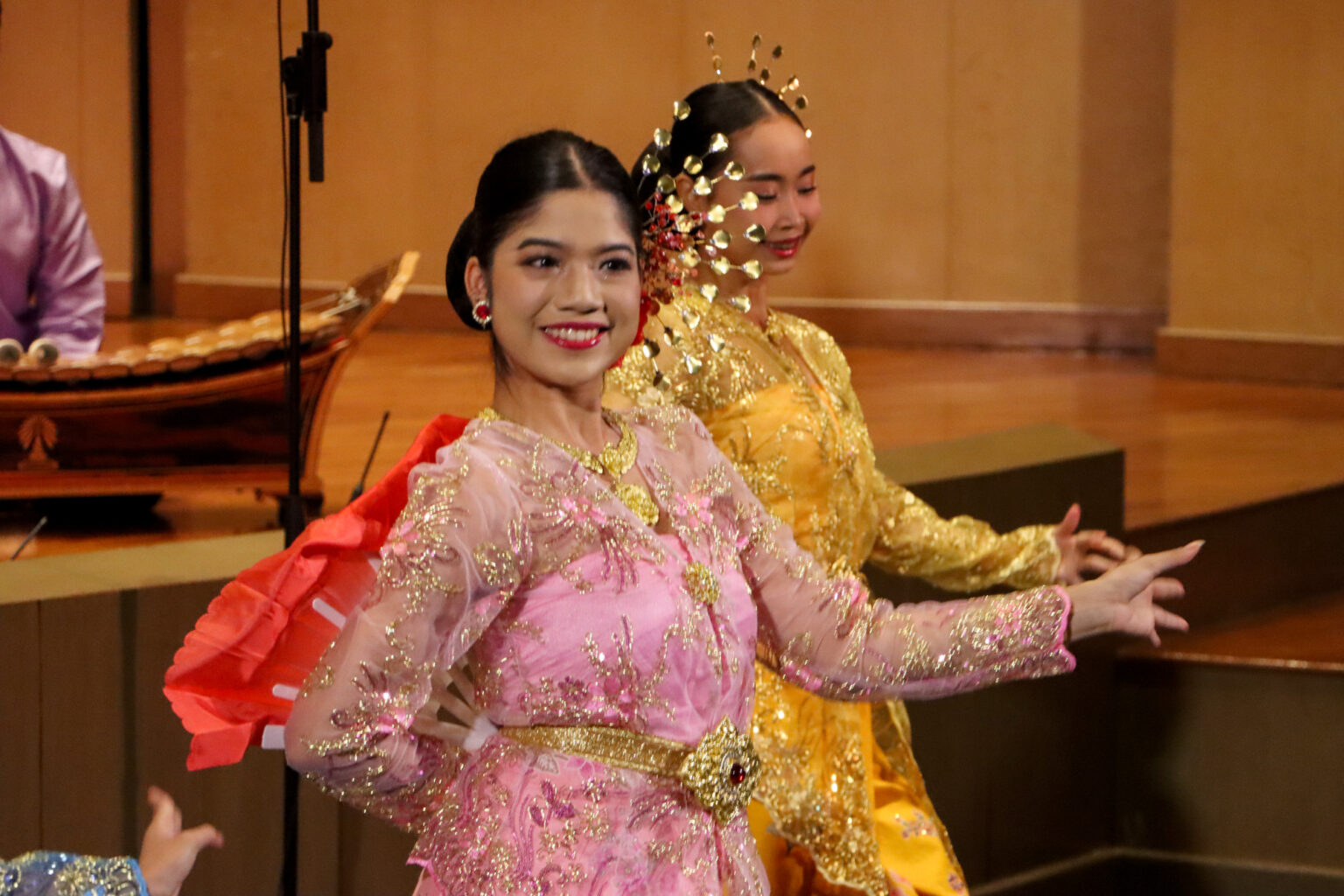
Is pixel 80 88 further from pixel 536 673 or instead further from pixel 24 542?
pixel 536 673

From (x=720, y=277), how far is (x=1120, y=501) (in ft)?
5.88

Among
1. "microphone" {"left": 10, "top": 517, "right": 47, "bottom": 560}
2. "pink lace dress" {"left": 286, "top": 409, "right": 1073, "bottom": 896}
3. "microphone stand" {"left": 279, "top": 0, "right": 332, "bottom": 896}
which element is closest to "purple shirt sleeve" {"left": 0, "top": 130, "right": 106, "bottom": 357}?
"microphone" {"left": 10, "top": 517, "right": 47, "bottom": 560}

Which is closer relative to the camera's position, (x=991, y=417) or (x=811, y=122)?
(x=991, y=417)

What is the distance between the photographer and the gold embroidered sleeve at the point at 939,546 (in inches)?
Result: 100

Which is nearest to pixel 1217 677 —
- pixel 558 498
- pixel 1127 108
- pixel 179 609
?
pixel 179 609

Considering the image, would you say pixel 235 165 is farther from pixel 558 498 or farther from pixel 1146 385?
pixel 558 498

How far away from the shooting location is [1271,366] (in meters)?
6.77

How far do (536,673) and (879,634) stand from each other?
0.39m

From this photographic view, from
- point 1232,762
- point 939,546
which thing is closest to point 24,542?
point 939,546

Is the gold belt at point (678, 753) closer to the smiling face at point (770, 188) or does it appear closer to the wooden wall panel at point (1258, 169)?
the smiling face at point (770, 188)

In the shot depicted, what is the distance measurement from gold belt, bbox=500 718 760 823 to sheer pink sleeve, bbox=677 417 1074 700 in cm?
15

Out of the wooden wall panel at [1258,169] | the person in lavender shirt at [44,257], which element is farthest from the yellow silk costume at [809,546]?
the wooden wall panel at [1258,169]

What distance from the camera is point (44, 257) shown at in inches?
179

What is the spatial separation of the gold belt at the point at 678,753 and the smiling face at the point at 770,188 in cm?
90
